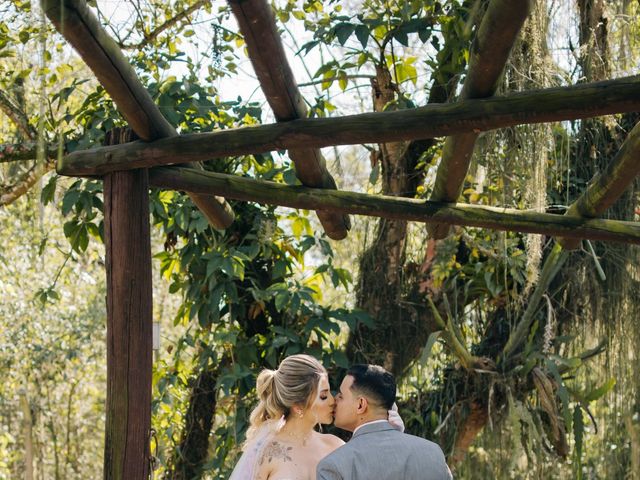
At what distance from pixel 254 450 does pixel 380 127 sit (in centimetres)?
138

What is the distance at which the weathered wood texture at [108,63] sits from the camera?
9.26 feet

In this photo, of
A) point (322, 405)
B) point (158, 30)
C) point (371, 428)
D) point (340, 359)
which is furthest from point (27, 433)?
point (371, 428)

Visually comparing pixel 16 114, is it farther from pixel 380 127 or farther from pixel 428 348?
pixel 380 127

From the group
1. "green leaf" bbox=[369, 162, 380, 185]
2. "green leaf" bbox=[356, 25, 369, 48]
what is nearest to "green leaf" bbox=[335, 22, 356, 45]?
"green leaf" bbox=[356, 25, 369, 48]

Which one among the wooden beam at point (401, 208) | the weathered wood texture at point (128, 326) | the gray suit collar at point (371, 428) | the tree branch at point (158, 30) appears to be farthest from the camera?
the tree branch at point (158, 30)

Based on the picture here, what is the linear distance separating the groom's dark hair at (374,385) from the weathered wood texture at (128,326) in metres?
0.79

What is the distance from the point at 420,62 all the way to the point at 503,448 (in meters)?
2.74

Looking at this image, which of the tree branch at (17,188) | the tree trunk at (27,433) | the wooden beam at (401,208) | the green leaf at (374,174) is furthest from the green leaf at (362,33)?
the tree trunk at (27,433)

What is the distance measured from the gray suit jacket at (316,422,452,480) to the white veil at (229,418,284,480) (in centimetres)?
75

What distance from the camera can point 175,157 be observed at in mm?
3404

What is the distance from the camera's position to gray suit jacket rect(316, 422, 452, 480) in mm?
2859

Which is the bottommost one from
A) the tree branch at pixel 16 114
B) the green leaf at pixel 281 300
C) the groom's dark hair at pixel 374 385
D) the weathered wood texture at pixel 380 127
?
the groom's dark hair at pixel 374 385

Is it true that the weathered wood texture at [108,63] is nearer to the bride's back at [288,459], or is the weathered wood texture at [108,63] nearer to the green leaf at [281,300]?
the bride's back at [288,459]

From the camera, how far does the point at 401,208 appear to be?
12.7ft
